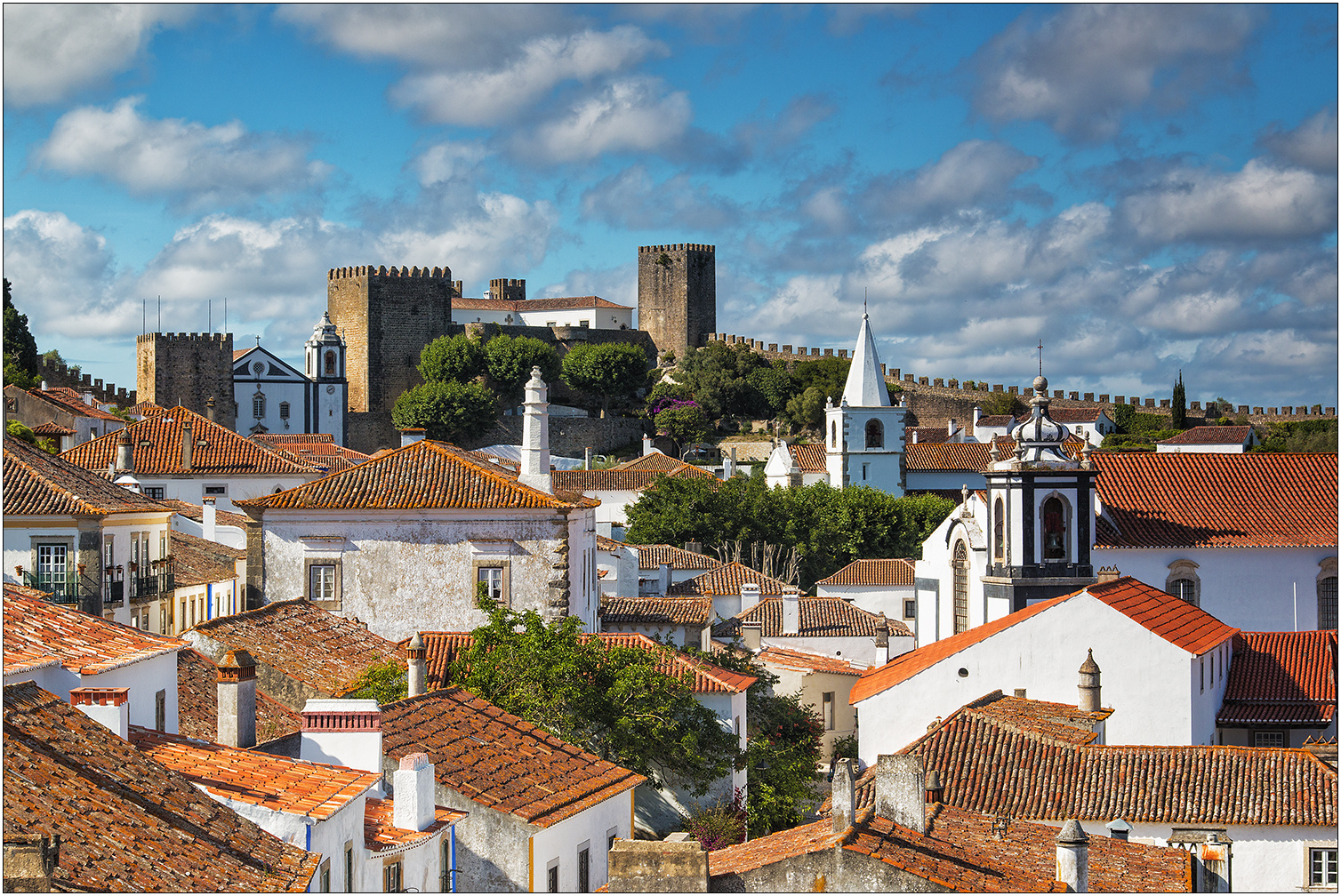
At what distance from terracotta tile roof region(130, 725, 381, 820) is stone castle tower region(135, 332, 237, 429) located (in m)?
68.9

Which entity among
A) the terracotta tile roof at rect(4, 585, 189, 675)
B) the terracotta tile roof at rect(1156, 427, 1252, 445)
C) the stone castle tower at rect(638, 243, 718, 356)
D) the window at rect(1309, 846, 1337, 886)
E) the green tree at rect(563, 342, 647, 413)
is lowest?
the window at rect(1309, 846, 1337, 886)

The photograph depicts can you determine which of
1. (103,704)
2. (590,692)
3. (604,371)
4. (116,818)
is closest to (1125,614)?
(590,692)

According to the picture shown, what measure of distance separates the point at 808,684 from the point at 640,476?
33.0m

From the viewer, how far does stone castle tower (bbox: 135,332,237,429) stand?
78562 mm

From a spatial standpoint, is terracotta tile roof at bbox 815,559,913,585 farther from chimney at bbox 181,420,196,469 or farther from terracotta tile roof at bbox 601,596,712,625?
chimney at bbox 181,420,196,469

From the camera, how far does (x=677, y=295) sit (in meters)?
104

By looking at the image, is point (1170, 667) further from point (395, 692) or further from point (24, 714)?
point (24, 714)

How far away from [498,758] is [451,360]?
242ft

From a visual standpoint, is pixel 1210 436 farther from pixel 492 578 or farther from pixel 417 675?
pixel 417 675

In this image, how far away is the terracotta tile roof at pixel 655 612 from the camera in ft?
115

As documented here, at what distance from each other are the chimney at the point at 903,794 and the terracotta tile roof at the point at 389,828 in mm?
3803

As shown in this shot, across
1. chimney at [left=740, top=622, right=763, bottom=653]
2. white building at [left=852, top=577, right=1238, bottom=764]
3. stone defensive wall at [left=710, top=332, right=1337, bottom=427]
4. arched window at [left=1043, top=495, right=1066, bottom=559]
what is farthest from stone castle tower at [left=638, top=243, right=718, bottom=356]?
white building at [left=852, top=577, right=1238, bottom=764]

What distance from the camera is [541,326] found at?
102812 millimetres

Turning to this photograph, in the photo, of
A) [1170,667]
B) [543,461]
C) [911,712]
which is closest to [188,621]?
[543,461]
